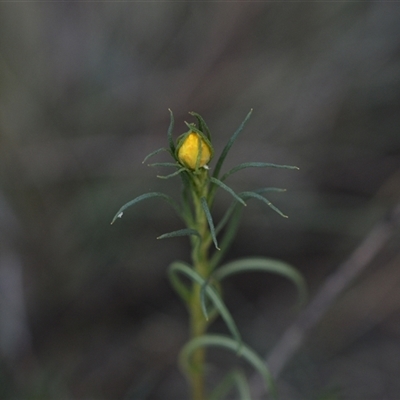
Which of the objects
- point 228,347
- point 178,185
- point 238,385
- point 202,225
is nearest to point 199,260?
point 202,225

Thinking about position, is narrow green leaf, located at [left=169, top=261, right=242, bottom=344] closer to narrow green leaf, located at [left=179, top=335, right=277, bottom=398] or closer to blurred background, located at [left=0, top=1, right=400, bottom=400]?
narrow green leaf, located at [left=179, top=335, right=277, bottom=398]

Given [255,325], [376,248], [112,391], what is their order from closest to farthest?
1. [376,248]
2. [112,391]
3. [255,325]

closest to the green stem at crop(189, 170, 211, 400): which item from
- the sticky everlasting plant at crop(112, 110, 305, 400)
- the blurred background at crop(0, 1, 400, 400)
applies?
the sticky everlasting plant at crop(112, 110, 305, 400)

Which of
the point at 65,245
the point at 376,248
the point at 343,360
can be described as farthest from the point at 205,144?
the point at 343,360

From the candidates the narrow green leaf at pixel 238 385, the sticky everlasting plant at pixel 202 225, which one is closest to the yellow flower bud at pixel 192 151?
the sticky everlasting plant at pixel 202 225

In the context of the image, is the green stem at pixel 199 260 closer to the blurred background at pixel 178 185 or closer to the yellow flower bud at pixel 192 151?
the yellow flower bud at pixel 192 151

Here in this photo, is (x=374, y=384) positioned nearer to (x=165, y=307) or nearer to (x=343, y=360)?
(x=343, y=360)
